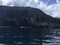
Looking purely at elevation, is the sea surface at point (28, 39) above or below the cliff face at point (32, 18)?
below

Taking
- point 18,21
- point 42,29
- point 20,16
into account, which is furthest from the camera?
point 20,16

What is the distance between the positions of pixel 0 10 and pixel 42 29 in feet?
11.4

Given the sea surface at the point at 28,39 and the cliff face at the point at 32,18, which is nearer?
the sea surface at the point at 28,39

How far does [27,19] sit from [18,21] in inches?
27.4

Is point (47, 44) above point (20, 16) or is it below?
below

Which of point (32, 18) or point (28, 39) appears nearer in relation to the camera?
point (28, 39)

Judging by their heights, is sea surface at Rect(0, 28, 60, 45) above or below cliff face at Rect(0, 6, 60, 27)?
below

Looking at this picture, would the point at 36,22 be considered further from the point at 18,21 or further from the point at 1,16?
the point at 1,16

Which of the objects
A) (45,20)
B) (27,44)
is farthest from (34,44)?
(45,20)

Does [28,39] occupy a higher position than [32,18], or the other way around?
[32,18]

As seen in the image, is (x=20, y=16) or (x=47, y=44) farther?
(x=20, y=16)

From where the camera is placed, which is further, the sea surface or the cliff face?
the cliff face

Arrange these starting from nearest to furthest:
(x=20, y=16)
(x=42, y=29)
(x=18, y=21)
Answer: (x=18, y=21), (x=42, y=29), (x=20, y=16)

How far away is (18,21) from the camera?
16281mm
